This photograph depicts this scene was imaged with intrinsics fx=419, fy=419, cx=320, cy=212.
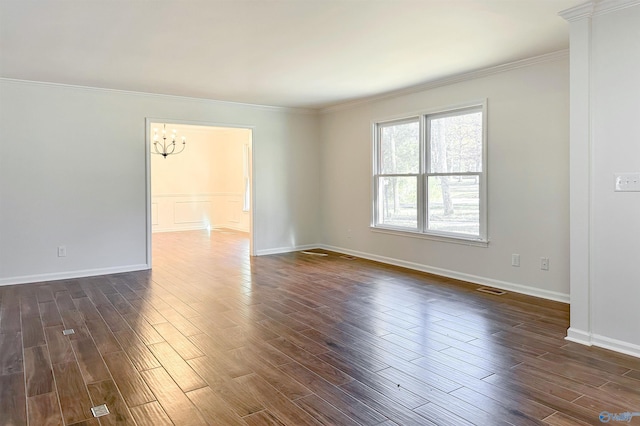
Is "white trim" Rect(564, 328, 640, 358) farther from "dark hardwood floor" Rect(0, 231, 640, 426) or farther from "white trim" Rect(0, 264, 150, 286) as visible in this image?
"white trim" Rect(0, 264, 150, 286)

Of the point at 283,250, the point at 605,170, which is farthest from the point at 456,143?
the point at 283,250

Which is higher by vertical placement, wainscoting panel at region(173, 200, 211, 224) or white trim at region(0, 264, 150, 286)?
wainscoting panel at region(173, 200, 211, 224)

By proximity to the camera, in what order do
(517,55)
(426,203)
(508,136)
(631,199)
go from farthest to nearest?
1. (426,203)
2. (508,136)
3. (517,55)
4. (631,199)

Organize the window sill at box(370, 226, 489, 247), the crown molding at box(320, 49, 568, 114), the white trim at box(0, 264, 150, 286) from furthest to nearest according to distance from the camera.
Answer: the white trim at box(0, 264, 150, 286) < the window sill at box(370, 226, 489, 247) < the crown molding at box(320, 49, 568, 114)

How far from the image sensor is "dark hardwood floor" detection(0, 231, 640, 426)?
2.22 m

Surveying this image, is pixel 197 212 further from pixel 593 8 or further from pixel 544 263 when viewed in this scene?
pixel 593 8

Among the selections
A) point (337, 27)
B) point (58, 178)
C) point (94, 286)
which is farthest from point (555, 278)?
point (58, 178)

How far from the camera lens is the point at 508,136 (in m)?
4.62

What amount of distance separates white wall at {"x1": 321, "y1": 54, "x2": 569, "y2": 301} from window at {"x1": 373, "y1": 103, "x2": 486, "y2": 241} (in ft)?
0.52

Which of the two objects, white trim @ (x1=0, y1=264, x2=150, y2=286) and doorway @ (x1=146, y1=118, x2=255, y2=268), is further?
doorway @ (x1=146, y1=118, x2=255, y2=268)

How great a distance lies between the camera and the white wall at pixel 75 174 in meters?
5.06

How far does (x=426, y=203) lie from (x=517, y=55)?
6.93 ft

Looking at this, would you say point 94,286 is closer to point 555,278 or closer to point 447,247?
point 447,247

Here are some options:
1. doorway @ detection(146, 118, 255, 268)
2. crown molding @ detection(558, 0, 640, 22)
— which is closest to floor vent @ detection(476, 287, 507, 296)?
crown molding @ detection(558, 0, 640, 22)
